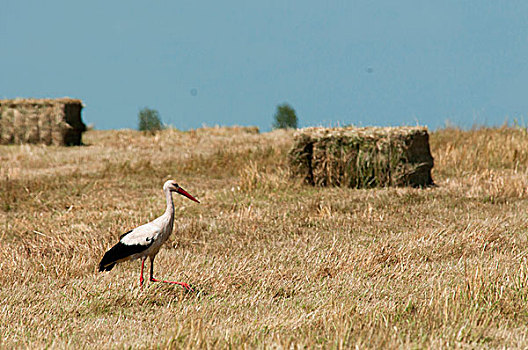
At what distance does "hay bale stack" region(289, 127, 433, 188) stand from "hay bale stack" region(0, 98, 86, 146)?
12.9m

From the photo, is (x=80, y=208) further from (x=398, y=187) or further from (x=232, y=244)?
(x=398, y=187)

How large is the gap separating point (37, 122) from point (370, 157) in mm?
14833

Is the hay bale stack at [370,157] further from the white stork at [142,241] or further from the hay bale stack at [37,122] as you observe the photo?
the hay bale stack at [37,122]

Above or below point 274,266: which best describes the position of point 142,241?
above

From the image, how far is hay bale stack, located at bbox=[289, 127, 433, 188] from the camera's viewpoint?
10.6 metres

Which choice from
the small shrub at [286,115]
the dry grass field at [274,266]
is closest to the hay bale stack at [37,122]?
the dry grass field at [274,266]

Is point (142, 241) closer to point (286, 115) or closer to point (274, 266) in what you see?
point (274, 266)

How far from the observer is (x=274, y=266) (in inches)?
212

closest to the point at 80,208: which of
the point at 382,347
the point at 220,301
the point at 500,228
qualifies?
the point at 220,301

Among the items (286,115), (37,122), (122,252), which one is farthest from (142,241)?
(286,115)

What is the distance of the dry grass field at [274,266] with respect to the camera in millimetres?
3691

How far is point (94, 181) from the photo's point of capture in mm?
11828

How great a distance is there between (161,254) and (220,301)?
5.81 feet

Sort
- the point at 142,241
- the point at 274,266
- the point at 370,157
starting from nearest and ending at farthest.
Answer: the point at 142,241 < the point at 274,266 < the point at 370,157
